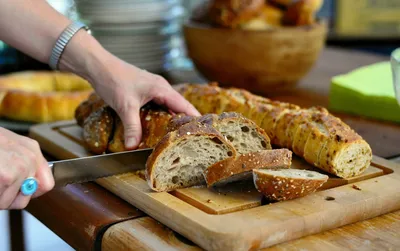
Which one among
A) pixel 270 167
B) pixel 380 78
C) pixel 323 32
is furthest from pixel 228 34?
pixel 270 167

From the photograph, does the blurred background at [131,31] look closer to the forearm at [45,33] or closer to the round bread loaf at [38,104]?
the round bread loaf at [38,104]

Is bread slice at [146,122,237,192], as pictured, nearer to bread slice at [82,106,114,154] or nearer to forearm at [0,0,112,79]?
bread slice at [82,106,114,154]

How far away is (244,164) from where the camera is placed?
159 centimetres

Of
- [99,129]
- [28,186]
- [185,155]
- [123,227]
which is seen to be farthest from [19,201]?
[99,129]

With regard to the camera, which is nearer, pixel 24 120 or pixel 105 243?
pixel 105 243

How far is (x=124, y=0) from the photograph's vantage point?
2.90m

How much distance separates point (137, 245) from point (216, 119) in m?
0.43

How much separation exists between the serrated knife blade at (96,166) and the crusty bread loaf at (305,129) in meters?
0.39

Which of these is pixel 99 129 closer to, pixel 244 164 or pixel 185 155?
pixel 185 155

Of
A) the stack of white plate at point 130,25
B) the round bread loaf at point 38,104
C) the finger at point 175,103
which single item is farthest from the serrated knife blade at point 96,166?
the stack of white plate at point 130,25

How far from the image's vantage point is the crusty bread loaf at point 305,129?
173cm

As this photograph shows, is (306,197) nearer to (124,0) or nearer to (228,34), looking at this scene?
(228,34)

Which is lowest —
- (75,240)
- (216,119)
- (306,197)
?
(75,240)

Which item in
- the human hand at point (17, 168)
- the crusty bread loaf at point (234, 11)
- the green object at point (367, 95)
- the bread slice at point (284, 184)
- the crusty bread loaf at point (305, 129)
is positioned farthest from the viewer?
the crusty bread loaf at point (234, 11)
